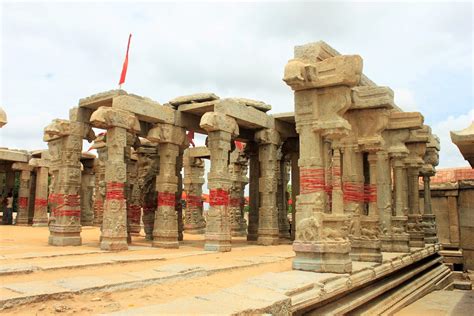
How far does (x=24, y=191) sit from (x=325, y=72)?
21754 millimetres

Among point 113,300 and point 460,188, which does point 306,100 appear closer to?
point 113,300

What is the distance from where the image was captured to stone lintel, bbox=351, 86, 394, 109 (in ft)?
29.8

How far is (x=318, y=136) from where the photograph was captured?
24.8 feet

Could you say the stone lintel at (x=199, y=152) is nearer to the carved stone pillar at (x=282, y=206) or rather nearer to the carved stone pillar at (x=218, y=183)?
the carved stone pillar at (x=282, y=206)

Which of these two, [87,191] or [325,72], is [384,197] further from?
[87,191]

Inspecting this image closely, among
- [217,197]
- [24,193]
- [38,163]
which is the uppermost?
[38,163]

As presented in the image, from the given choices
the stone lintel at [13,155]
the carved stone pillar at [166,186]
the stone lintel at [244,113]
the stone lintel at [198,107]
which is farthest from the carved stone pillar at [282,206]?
the stone lintel at [13,155]

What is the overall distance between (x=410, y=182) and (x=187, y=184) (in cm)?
1182

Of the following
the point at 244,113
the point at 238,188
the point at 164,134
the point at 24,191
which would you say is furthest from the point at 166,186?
the point at 24,191

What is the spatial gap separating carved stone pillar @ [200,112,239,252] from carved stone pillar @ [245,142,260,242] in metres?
4.44

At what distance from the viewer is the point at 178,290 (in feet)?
19.2

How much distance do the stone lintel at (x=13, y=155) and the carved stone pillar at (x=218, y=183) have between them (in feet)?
51.0

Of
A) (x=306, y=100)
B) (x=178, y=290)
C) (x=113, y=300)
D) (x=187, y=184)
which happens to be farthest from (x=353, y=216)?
(x=187, y=184)

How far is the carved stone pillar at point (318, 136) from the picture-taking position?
23.2ft
